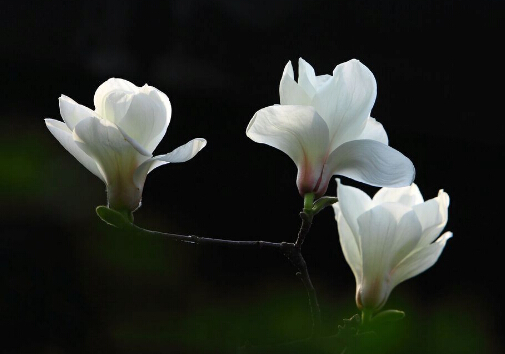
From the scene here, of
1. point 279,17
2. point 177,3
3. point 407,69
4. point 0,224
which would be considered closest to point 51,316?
point 0,224

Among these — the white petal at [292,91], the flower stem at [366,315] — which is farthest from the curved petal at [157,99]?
the flower stem at [366,315]

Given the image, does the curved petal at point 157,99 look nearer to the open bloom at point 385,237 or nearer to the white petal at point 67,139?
the white petal at point 67,139

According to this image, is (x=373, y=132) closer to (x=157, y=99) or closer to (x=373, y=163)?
(x=373, y=163)

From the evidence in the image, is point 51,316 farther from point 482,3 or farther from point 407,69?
point 482,3

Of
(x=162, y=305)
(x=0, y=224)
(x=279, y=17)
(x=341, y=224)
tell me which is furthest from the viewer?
(x=279, y=17)

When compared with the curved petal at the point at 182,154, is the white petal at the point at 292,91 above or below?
above

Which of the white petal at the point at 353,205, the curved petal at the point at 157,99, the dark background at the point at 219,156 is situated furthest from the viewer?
the dark background at the point at 219,156

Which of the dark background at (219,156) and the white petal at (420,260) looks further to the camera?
the dark background at (219,156)
